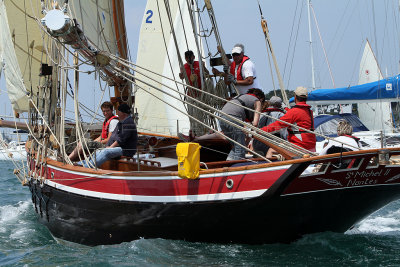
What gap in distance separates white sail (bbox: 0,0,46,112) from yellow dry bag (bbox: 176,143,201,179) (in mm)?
4842

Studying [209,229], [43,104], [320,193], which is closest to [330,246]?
[320,193]

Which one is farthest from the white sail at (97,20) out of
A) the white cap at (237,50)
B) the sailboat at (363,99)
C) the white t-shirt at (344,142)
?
the sailboat at (363,99)

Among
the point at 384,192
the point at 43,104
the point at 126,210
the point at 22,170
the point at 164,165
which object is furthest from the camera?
the point at 22,170

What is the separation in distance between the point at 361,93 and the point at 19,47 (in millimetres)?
9715

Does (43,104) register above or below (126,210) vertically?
above

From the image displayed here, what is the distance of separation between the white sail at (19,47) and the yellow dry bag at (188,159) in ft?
15.9

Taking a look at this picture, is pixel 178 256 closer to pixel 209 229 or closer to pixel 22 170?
pixel 209 229

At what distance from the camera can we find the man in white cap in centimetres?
898

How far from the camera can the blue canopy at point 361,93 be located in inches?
621

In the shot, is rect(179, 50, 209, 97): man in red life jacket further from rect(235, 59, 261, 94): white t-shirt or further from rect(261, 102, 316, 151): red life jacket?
rect(261, 102, 316, 151): red life jacket

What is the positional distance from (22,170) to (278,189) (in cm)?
609

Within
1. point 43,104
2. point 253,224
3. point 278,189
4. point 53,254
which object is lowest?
point 53,254

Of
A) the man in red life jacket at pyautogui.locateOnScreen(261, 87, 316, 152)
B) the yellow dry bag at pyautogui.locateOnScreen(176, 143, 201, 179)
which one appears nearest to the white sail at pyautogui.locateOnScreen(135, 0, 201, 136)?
the man in red life jacket at pyautogui.locateOnScreen(261, 87, 316, 152)

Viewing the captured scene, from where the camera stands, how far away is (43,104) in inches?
393
